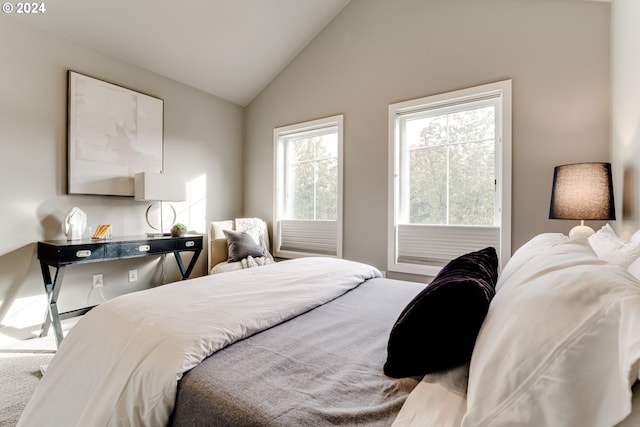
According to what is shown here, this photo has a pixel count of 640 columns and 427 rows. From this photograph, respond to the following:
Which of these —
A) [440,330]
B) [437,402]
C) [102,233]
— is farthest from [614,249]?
[102,233]

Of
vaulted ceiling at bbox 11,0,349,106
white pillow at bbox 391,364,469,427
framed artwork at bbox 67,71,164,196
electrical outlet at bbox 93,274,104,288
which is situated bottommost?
electrical outlet at bbox 93,274,104,288

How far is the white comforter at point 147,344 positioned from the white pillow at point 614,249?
1.11m

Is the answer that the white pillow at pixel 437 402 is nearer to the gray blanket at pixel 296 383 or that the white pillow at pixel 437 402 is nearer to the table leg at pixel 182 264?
the gray blanket at pixel 296 383

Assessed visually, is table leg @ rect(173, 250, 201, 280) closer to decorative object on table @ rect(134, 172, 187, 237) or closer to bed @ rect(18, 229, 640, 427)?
decorative object on table @ rect(134, 172, 187, 237)

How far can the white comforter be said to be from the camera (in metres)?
0.90

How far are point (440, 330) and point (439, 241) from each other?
2325 millimetres

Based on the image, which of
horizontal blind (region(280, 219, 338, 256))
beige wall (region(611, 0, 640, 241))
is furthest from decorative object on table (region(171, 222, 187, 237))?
beige wall (region(611, 0, 640, 241))

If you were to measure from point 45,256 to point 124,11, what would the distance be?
216 cm

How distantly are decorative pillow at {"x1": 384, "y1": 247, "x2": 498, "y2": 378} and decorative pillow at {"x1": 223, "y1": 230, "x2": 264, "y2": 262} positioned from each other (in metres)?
2.75

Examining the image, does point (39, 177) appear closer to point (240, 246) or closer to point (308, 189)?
point (240, 246)

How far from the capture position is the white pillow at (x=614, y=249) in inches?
38.6

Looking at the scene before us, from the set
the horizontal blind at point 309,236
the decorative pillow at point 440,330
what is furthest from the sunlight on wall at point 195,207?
the decorative pillow at point 440,330

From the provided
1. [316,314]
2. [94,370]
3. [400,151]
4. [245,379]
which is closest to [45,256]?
[94,370]

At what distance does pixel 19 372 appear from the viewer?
2.05 metres
